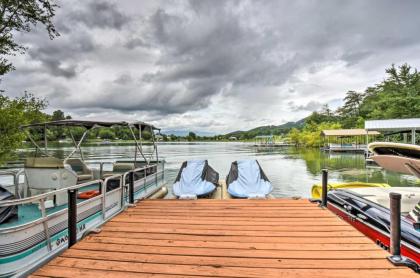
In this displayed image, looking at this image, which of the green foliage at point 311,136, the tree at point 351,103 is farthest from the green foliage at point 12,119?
the tree at point 351,103

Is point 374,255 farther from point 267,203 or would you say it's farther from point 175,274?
point 267,203

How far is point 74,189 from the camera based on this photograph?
3199 mm

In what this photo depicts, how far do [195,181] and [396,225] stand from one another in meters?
5.33

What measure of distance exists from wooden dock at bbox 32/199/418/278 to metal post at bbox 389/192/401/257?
0.15 m

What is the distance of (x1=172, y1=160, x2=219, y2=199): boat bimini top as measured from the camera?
6.88 m

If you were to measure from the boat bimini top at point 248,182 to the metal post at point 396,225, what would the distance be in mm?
3775

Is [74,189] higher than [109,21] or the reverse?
the reverse

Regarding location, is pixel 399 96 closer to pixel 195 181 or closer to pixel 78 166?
pixel 195 181

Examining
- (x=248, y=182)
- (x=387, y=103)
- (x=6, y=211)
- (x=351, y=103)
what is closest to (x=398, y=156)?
(x=248, y=182)

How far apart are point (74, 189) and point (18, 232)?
0.71 meters

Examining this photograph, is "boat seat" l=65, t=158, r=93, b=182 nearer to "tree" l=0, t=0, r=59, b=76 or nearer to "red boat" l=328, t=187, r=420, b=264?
"tree" l=0, t=0, r=59, b=76

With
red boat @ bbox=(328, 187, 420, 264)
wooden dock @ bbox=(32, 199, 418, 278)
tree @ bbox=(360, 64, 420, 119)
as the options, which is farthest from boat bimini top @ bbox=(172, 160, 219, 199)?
tree @ bbox=(360, 64, 420, 119)

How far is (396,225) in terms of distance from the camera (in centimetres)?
276

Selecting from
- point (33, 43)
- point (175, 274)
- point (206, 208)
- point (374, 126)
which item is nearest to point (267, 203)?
point (206, 208)
